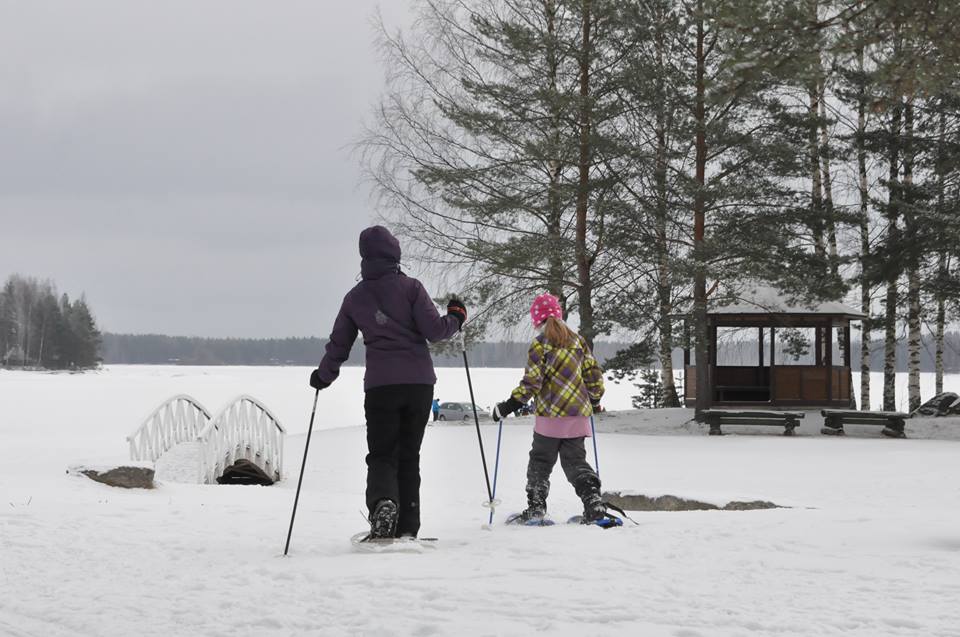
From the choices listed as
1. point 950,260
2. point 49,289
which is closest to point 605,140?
point 950,260

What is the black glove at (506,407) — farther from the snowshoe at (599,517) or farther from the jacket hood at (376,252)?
the jacket hood at (376,252)

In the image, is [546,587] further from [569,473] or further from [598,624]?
[569,473]

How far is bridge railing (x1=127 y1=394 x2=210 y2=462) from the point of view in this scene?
552 inches

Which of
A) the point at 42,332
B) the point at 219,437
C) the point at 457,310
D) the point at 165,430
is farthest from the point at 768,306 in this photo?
the point at 42,332

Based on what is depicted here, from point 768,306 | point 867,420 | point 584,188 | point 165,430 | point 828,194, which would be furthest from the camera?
point 828,194

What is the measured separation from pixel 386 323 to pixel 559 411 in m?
1.61

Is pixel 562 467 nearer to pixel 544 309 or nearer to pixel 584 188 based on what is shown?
pixel 544 309

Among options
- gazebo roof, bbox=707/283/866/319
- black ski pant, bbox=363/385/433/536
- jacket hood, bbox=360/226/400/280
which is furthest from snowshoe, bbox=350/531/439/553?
gazebo roof, bbox=707/283/866/319

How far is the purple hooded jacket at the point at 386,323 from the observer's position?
6141 mm

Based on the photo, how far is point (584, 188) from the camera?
21.9m

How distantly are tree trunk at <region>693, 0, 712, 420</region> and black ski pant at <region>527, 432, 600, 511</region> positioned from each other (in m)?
13.7

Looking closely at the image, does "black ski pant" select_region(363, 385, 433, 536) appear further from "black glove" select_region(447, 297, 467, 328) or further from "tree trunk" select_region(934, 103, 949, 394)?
"tree trunk" select_region(934, 103, 949, 394)

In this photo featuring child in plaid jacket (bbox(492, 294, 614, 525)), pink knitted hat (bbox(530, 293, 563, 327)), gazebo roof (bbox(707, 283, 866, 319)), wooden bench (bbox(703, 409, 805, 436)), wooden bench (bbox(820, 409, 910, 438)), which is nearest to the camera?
child in plaid jacket (bbox(492, 294, 614, 525))

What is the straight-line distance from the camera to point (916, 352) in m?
24.0
